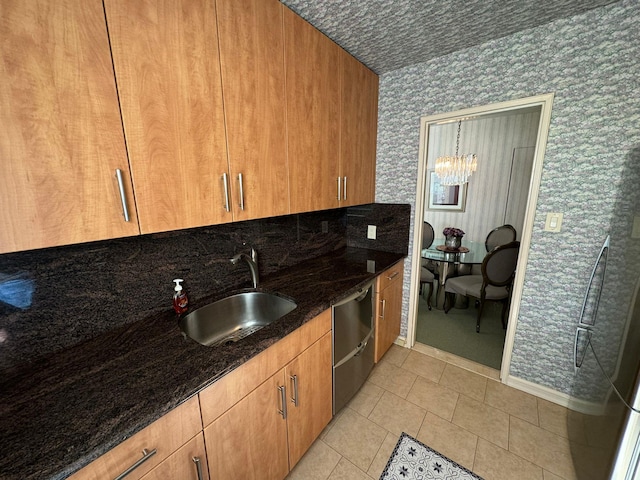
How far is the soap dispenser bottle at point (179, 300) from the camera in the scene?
1.21 m

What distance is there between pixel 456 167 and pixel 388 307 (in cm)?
216

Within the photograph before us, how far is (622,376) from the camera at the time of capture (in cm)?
97

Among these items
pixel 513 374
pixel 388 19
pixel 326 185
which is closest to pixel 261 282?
pixel 326 185

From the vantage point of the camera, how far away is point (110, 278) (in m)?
1.06

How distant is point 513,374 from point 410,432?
0.98 meters

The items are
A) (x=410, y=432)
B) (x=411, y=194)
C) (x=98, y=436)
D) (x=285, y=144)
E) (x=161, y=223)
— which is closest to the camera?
(x=98, y=436)

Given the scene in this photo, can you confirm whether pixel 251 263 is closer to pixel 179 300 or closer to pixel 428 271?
pixel 179 300

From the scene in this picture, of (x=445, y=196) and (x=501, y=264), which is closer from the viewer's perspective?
(x=501, y=264)

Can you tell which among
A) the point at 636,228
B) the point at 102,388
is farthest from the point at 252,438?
the point at 636,228

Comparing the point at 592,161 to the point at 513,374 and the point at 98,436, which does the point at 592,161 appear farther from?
the point at 98,436

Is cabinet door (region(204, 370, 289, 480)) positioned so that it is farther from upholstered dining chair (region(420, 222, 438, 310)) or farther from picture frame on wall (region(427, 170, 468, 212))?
picture frame on wall (region(427, 170, 468, 212))

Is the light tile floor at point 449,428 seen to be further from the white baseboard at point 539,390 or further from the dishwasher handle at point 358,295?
the dishwasher handle at point 358,295

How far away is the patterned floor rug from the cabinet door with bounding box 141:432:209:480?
1.01 metres

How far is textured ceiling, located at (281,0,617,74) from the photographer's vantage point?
127cm
